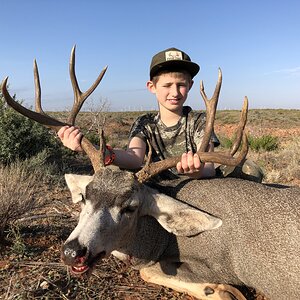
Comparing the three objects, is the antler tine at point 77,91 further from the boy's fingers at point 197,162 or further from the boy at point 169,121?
the boy's fingers at point 197,162

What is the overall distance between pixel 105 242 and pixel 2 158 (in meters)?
5.83

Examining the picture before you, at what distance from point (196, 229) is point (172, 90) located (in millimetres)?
1830

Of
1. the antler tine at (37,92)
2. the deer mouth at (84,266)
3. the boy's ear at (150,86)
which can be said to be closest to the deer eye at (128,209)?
the deer mouth at (84,266)

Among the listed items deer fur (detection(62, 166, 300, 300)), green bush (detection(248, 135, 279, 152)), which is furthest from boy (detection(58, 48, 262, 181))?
green bush (detection(248, 135, 279, 152))

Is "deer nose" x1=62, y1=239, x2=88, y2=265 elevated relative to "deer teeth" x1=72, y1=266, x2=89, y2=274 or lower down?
elevated

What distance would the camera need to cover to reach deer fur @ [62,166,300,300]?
2.92m

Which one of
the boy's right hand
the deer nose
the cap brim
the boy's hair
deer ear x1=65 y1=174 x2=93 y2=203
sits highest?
the cap brim

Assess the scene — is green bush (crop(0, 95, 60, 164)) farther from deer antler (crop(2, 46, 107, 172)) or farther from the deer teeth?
the deer teeth

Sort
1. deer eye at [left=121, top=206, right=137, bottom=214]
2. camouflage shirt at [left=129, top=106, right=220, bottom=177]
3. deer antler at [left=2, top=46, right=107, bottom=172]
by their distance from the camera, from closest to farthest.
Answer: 1. deer eye at [left=121, top=206, right=137, bottom=214]
2. deer antler at [left=2, top=46, right=107, bottom=172]
3. camouflage shirt at [left=129, top=106, right=220, bottom=177]

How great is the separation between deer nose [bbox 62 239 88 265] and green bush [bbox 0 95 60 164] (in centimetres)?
582

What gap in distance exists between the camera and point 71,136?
11.9 feet

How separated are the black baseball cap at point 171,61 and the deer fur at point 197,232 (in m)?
1.45

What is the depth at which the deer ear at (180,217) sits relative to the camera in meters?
3.11

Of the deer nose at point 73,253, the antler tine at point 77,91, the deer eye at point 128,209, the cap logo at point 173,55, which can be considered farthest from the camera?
the cap logo at point 173,55
